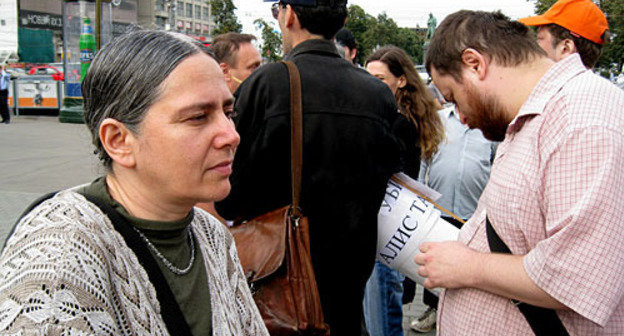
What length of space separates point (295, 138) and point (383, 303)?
6.26ft

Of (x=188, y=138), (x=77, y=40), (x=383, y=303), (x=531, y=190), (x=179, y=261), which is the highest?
(x=188, y=138)

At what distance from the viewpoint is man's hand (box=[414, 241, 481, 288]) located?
171 centimetres

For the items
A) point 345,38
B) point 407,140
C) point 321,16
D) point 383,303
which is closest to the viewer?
point 321,16

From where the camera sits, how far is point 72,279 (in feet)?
3.52

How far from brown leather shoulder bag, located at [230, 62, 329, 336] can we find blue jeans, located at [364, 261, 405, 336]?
5.24ft

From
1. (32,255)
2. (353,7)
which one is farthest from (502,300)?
(353,7)

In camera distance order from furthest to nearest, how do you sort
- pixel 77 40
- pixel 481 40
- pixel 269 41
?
1. pixel 269 41
2. pixel 77 40
3. pixel 481 40

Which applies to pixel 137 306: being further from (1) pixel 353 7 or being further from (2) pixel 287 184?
(1) pixel 353 7

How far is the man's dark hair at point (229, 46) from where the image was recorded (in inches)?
166

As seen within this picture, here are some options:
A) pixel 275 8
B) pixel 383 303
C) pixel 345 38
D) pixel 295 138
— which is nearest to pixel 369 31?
pixel 345 38

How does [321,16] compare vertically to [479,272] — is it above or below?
above

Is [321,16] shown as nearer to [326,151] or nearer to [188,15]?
[326,151]

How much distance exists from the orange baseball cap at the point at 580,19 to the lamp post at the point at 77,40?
14287mm

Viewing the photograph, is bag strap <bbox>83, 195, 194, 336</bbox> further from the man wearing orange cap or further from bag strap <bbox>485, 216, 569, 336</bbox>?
the man wearing orange cap
